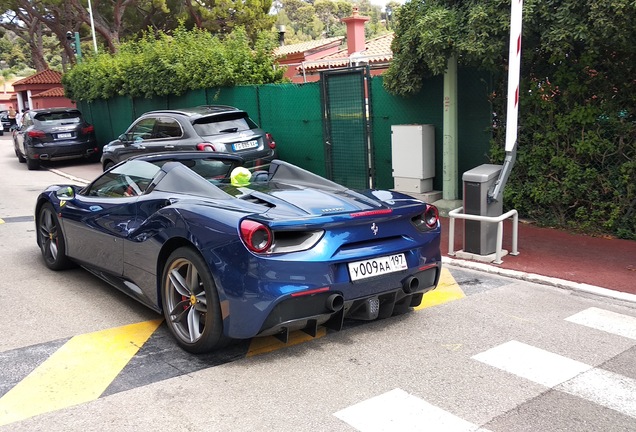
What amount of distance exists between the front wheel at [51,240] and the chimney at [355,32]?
25.6 metres

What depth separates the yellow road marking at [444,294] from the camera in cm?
556

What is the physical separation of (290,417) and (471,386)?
117cm

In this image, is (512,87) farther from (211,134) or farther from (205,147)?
(211,134)

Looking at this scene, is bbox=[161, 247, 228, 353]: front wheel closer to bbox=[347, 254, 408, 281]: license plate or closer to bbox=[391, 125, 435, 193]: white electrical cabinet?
bbox=[347, 254, 408, 281]: license plate

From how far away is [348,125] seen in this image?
10820mm

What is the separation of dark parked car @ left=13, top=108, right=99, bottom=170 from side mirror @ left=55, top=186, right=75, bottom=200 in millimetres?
12426

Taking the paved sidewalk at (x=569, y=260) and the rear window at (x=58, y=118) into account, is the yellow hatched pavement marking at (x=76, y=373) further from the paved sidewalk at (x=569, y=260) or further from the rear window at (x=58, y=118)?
the rear window at (x=58, y=118)

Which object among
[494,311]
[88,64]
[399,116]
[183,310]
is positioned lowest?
[494,311]

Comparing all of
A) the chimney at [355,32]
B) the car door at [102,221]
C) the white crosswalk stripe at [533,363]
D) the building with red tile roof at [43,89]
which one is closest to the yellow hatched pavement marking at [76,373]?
the car door at [102,221]

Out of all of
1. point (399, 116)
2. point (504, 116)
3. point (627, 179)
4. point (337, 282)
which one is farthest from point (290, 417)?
point (399, 116)

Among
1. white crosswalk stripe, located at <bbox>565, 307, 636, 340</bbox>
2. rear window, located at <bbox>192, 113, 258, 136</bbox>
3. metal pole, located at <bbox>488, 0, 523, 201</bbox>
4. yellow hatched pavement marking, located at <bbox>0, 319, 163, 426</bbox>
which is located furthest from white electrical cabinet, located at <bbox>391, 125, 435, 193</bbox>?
yellow hatched pavement marking, located at <bbox>0, 319, 163, 426</bbox>

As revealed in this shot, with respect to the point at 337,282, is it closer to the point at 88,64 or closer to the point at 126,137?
the point at 126,137

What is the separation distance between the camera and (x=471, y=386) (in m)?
3.89

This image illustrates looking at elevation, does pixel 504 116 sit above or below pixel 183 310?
above
